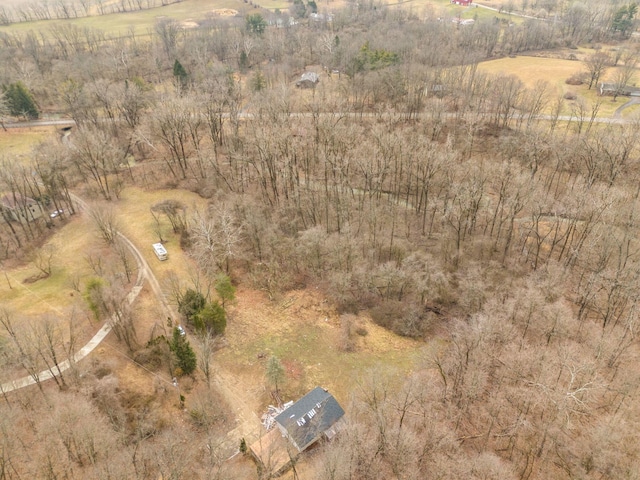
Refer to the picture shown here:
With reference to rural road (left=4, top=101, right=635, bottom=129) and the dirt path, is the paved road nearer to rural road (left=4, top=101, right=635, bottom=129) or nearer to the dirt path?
rural road (left=4, top=101, right=635, bottom=129)

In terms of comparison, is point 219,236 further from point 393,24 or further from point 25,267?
point 393,24

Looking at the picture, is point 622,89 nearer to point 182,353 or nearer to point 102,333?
point 182,353

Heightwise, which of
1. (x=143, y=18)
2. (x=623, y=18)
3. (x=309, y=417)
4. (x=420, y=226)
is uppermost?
(x=143, y=18)

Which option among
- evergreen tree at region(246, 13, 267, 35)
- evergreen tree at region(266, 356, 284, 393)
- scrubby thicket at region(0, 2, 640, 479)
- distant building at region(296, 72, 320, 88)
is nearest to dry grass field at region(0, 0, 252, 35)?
evergreen tree at region(246, 13, 267, 35)

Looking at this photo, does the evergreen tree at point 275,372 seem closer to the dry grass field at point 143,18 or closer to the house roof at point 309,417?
the house roof at point 309,417

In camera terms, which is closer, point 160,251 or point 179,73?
point 160,251

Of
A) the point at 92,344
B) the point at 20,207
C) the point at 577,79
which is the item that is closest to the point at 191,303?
the point at 92,344
